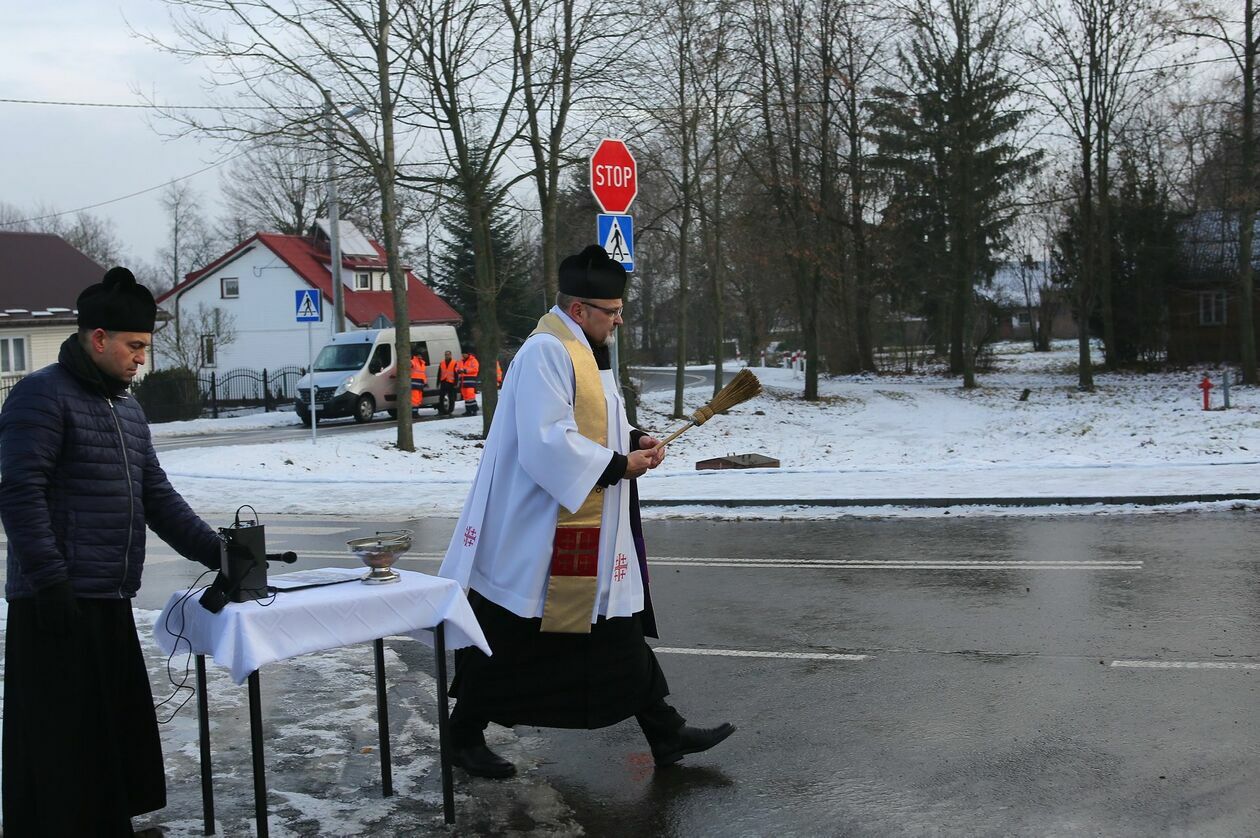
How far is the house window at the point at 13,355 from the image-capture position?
1500 inches

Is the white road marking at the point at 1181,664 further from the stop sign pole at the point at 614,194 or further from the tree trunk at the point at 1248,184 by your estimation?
the tree trunk at the point at 1248,184

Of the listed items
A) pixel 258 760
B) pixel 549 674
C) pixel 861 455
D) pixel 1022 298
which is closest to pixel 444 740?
pixel 549 674

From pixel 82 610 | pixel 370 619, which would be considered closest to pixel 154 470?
pixel 82 610

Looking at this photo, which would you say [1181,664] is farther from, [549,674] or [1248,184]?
[1248,184]

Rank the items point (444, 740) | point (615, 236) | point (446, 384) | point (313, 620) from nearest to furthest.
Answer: point (313, 620)
point (444, 740)
point (615, 236)
point (446, 384)

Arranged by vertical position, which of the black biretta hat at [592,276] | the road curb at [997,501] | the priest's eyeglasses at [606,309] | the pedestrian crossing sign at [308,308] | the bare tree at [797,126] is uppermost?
the bare tree at [797,126]

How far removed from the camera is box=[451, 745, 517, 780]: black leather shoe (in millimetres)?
5164

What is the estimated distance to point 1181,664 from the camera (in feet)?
21.3

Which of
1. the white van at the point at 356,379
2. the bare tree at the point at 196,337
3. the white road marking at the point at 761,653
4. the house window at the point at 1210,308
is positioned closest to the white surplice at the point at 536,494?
the white road marking at the point at 761,653

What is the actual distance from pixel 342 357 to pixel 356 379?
1.63m

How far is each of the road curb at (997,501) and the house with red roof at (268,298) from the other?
1498 inches

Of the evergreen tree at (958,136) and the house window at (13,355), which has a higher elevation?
the evergreen tree at (958,136)

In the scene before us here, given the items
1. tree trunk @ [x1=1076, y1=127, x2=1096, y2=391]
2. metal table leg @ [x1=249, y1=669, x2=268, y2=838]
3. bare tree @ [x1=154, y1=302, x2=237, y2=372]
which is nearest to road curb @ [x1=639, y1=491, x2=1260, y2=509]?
metal table leg @ [x1=249, y1=669, x2=268, y2=838]

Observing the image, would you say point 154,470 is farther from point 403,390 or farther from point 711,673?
point 403,390
